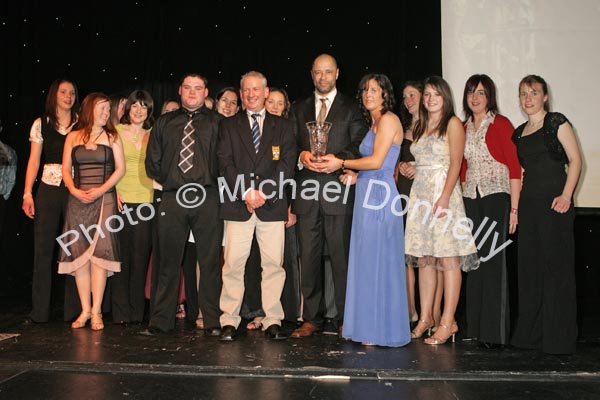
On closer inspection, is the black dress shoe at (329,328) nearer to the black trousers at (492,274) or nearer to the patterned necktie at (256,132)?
the black trousers at (492,274)

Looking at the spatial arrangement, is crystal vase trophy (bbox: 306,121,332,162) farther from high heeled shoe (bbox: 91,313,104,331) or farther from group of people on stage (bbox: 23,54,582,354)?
high heeled shoe (bbox: 91,313,104,331)

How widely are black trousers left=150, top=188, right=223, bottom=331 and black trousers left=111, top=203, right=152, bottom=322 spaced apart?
1.40ft

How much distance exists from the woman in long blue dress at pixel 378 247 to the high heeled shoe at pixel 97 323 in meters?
1.65

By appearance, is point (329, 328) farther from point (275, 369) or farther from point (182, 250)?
point (182, 250)

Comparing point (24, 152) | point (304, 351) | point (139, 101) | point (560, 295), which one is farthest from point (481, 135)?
point (24, 152)

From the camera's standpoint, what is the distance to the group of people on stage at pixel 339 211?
3814 mm

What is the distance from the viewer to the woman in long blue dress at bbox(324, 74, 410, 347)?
381 cm

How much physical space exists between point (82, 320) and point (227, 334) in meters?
1.12

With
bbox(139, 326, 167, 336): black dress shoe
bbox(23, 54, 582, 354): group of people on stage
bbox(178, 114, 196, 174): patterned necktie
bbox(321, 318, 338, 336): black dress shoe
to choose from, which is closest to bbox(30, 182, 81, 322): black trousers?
bbox(23, 54, 582, 354): group of people on stage

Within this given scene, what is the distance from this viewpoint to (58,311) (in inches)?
198

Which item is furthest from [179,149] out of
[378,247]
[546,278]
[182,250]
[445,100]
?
[546,278]

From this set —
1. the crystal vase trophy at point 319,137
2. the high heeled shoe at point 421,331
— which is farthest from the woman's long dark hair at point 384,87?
the high heeled shoe at point 421,331

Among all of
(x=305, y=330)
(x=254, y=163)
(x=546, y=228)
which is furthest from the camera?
(x=305, y=330)

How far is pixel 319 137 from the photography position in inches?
150
